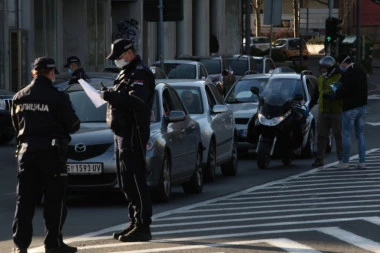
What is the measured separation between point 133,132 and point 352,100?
9078 mm

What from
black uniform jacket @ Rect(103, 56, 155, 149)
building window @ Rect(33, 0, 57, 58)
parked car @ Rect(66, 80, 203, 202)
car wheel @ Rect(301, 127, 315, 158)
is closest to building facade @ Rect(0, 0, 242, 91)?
building window @ Rect(33, 0, 57, 58)

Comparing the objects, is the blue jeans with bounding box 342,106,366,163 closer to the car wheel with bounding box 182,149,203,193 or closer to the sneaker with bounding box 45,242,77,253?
the car wheel with bounding box 182,149,203,193

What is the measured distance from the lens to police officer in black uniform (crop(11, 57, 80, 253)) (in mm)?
10227

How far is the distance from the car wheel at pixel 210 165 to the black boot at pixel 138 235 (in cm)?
676

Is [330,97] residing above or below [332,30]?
below

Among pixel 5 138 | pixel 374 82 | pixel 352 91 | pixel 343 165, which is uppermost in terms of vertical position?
pixel 352 91

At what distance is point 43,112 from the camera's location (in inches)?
404

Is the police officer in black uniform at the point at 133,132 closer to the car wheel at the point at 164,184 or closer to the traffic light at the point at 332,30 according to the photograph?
the car wheel at the point at 164,184

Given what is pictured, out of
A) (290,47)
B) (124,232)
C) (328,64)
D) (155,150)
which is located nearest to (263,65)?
(328,64)

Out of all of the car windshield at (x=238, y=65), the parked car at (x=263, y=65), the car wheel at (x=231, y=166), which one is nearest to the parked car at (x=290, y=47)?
the parked car at (x=263, y=65)

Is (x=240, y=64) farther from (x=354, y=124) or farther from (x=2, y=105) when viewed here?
(x=354, y=124)

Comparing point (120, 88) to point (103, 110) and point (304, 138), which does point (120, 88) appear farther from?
point (304, 138)

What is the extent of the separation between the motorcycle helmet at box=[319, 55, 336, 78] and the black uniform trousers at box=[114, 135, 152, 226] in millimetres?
9276

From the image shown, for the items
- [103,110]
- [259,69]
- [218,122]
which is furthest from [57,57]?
[103,110]
